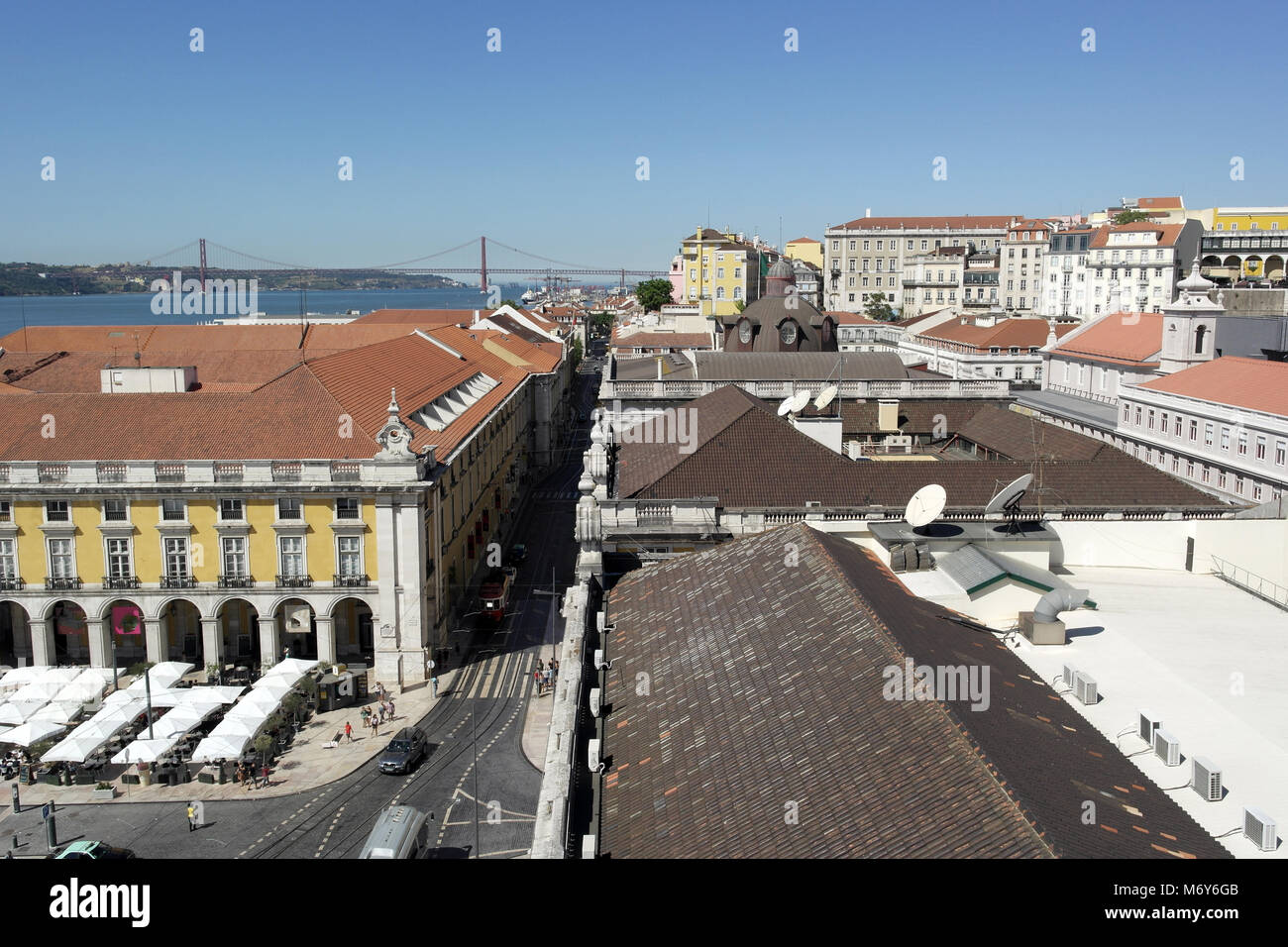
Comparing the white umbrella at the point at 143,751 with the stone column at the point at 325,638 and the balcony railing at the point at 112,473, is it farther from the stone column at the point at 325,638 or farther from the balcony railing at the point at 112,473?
the balcony railing at the point at 112,473

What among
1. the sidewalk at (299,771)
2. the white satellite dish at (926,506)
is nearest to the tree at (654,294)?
the sidewalk at (299,771)

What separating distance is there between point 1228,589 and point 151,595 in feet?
135

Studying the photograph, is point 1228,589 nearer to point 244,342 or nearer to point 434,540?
point 434,540

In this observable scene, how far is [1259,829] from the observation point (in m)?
13.7

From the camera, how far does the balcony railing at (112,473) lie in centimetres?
4578

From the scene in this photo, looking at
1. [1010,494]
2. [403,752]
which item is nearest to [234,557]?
[403,752]

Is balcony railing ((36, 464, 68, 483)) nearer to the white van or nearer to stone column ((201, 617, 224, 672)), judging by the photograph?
stone column ((201, 617, 224, 672))

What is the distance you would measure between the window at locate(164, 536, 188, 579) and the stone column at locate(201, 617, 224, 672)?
233 centimetres

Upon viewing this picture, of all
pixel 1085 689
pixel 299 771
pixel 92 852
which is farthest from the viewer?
pixel 299 771

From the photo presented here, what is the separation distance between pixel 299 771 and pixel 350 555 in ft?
34.7

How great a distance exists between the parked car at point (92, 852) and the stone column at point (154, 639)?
15934mm

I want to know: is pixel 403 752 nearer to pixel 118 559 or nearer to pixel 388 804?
pixel 388 804

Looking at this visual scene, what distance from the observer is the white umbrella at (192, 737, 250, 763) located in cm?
3756

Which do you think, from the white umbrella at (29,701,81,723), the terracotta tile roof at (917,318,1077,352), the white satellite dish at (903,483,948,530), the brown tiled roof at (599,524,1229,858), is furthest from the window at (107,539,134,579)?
the terracotta tile roof at (917,318,1077,352)
